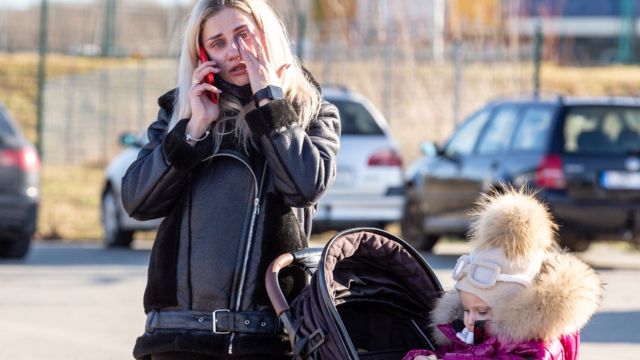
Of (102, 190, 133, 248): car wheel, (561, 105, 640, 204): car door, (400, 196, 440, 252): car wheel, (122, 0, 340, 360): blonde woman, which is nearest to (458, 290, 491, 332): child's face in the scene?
(122, 0, 340, 360): blonde woman

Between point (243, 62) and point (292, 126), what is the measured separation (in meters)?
0.24

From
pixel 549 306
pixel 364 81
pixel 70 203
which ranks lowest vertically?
pixel 70 203

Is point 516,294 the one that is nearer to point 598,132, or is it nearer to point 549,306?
point 549,306

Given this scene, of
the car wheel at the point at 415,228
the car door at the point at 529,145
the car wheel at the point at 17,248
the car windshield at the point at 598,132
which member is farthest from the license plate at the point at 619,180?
the car wheel at the point at 17,248

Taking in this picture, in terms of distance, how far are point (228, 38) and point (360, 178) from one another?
451 inches

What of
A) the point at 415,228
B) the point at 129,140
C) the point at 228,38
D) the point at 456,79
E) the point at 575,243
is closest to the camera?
the point at 228,38

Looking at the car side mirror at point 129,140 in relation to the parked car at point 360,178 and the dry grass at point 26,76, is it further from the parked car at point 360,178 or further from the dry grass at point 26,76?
the dry grass at point 26,76

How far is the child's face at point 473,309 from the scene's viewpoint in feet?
13.8

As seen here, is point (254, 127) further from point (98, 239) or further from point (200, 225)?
point (98, 239)

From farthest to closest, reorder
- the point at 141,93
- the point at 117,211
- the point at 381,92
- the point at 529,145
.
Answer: the point at 141,93
the point at 381,92
the point at 117,211
the point at 529,145

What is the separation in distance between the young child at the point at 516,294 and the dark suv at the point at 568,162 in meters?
8.77

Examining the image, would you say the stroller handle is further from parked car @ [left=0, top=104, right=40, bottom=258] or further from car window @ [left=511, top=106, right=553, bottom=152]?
parked car @ [left=0, top=104, right=40, bottom=258]

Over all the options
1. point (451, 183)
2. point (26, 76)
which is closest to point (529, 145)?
point (451, 183)

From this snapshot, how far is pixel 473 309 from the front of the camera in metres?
4.21
